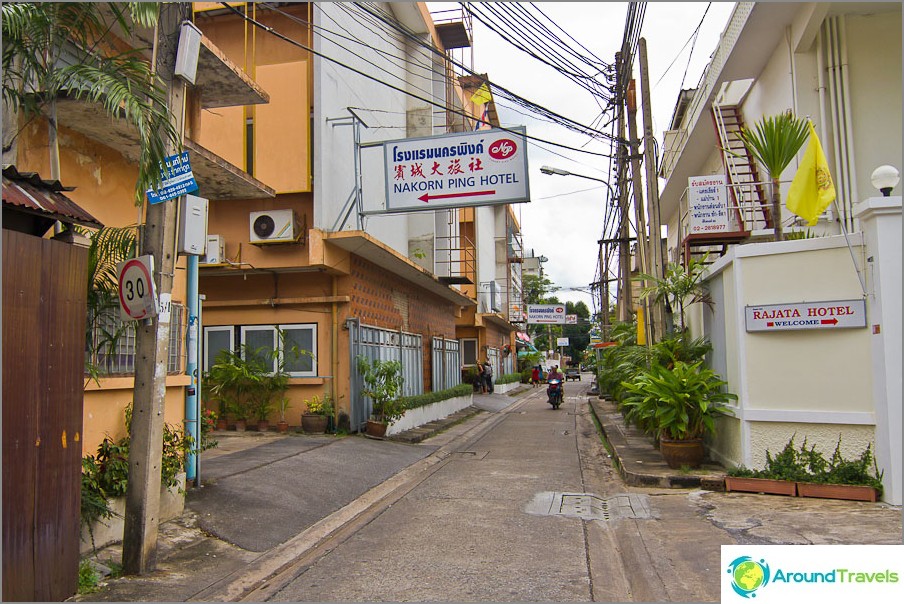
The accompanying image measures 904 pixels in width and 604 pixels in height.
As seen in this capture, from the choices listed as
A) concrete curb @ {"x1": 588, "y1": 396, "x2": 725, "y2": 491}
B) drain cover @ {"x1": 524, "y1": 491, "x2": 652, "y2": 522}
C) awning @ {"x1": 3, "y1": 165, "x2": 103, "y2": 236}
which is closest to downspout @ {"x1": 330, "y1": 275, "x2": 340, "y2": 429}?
concrete curb @ {"x1": 588, "y1": 396, "x2": 725, "y2": 491}

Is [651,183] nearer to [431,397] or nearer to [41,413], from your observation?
[431,397]

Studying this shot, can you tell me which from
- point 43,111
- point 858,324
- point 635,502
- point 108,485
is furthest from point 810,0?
point 108,485

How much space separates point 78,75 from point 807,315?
26.7ft

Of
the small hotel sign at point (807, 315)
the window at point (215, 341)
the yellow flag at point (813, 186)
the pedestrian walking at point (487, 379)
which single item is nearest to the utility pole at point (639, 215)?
the small hotel sign at point (807, 315)

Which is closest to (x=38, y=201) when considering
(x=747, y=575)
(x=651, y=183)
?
(x=747, y=575)

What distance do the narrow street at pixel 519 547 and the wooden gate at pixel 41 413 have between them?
1517 millimetres

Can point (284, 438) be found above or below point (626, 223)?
below

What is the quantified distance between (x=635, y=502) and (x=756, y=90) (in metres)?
9.27

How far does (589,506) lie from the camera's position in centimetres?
870

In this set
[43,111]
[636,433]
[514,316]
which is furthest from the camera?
[514,316]

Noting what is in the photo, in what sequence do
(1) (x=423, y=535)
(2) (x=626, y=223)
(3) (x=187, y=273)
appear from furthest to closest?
(2) (x=626, y=223) → (3) (x=187, y=273) → (1) (x=423, y=535)

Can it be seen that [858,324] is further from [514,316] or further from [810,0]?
[514,316]

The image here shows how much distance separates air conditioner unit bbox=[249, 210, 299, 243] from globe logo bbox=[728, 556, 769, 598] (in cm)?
1072

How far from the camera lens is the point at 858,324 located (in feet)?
26.6
